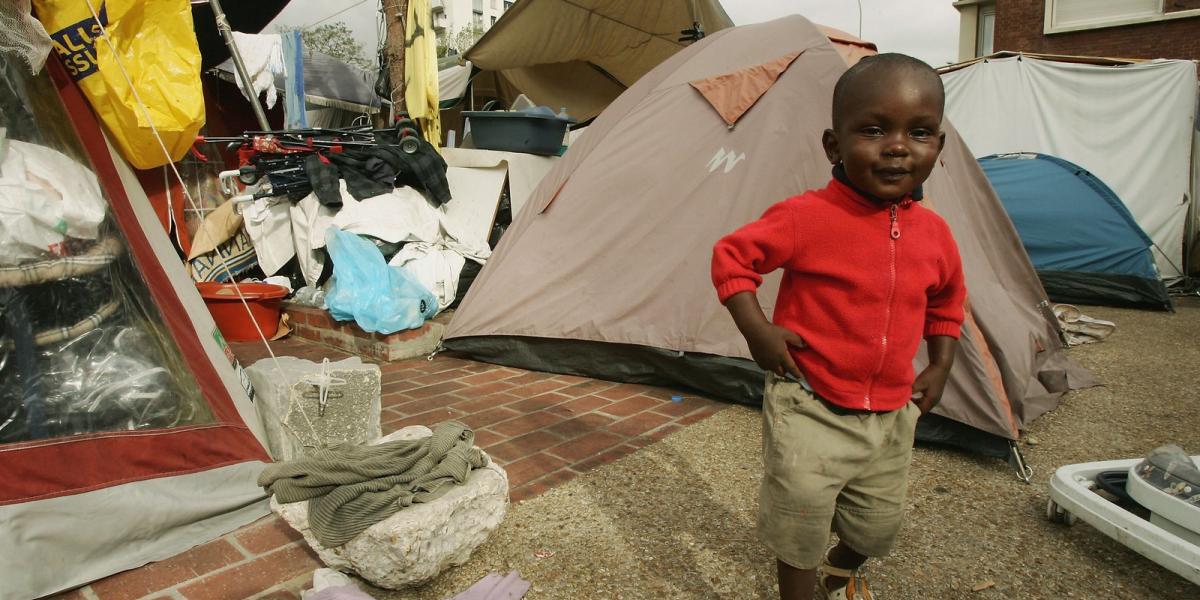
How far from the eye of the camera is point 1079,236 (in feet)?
20.0

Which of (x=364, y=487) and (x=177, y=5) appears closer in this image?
(x=364, y=487)

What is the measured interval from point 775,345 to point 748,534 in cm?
96

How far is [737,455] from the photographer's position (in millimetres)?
2682

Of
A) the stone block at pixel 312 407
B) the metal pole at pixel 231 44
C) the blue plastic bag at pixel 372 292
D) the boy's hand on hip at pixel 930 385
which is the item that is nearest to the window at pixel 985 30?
the metal pole at pixel 231 44

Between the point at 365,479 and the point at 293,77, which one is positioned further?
the point at 293,77

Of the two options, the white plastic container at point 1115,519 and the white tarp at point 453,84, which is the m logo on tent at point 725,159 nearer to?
the white plastic container at point 1115,519

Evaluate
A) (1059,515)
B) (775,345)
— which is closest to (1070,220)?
(1059,515)

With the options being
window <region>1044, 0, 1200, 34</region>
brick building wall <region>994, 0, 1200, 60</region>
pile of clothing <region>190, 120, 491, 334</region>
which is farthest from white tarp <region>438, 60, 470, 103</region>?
window <region>1044, 0, 1200, 34</region>

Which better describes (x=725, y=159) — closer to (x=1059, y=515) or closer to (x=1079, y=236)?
(x=1059, y=515)

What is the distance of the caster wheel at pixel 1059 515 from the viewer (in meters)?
2.17

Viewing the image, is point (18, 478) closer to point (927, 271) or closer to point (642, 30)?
point (927, 271)

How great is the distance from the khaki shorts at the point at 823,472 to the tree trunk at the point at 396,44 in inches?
215

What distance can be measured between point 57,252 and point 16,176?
23 centimetres

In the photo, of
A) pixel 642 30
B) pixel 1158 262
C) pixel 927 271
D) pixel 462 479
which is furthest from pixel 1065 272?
pixel 462 479
